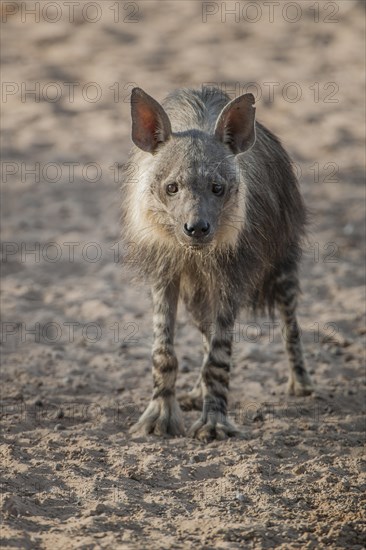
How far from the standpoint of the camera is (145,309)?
8656 millimetres

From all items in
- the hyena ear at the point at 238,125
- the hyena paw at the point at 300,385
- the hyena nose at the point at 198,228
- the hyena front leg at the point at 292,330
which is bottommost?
the hyena paw at the point at 300,385

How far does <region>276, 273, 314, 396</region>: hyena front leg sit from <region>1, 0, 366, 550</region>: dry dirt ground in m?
0.13

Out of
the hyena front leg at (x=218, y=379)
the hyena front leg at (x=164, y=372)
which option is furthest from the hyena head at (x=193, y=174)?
the hyena front leg at (x=218, y=379)

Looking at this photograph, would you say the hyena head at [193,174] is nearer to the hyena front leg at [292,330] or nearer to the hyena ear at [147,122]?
the hyena ear at [147,122]

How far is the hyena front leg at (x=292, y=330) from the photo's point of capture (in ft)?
23.8

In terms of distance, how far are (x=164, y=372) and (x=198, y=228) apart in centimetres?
109

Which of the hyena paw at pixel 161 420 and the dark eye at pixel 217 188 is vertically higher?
the dark eye at pixel 217 188

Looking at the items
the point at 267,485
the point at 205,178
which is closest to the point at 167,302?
the point at 205,178

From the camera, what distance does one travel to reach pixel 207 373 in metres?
6.43

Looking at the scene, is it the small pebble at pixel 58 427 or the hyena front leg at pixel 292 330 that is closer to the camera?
the small pebble at pixel 58 427

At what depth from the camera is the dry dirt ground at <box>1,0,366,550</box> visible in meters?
5.11

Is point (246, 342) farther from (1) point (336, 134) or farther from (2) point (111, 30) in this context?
(2) point (111, 30)

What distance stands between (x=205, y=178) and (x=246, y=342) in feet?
8.10

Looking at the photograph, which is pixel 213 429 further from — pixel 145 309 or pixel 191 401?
pixel 145 309
